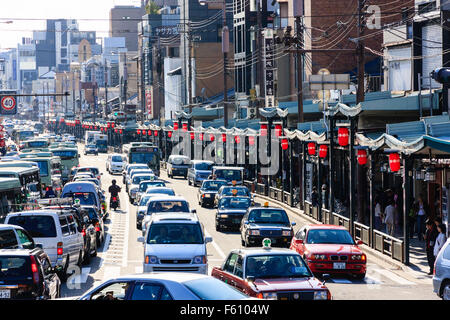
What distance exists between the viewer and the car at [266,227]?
31.5 meters

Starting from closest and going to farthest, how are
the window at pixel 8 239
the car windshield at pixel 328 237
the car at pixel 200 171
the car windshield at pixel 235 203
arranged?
the window at pixel 8 239 → the car windshield at pixel 328 237 → the car windshield at pixel 235 203 → the car at pixel 200 171

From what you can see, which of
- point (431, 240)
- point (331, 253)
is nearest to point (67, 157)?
point (431, 240)

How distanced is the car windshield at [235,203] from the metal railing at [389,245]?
8.47 meters

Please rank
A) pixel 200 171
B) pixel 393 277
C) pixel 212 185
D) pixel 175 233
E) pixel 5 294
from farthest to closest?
1. pixel 200 171
2. pixel 212 185
3. pixel 393 277
4. pixel 175 233
5. pixel 5 294

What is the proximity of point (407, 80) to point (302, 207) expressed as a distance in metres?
12.8

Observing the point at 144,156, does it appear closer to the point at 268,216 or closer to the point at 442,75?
the point at 268,216

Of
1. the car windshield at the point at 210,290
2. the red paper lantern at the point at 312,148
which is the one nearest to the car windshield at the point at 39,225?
the car windshield at the point at 210,290

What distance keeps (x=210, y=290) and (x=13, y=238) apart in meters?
10.1

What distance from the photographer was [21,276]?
17.0m

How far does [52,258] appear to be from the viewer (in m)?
24.3

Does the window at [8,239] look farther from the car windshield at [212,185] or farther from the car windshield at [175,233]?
the car windshield at [212,185]

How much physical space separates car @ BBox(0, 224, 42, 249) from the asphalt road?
5.41ft
